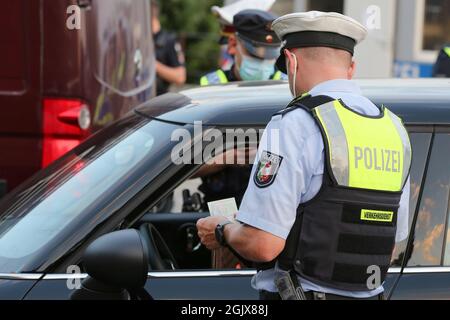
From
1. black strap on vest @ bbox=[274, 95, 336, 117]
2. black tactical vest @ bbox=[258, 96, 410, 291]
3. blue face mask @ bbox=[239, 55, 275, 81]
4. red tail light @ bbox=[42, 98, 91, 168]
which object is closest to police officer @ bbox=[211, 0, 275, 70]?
blue face mask @ bbox=[239, 55, 275, 81]

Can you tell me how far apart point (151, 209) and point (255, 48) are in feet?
8.06

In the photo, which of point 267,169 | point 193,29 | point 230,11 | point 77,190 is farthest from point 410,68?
point 193,29

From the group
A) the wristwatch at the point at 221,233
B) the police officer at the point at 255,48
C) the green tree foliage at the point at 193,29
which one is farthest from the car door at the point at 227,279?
the green tree foliage at the point at 193,29

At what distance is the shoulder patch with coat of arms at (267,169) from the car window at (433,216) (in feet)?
2.25

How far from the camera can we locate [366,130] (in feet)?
8.10

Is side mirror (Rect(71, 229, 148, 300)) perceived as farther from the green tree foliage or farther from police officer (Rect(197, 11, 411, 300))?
the green tree foliage

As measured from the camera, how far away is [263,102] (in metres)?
3.11

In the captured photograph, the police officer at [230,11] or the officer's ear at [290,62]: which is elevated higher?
the officer's ear at [290,62]

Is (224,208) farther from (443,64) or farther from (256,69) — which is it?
(443,64)

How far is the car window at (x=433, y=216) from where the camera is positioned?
2.88 meters

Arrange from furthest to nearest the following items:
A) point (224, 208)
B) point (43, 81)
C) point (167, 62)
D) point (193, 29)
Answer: point (193, 29) → point (167, 62) → point (43, 81) → point (224, 208)

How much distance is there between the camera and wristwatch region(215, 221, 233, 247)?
8.39 ft

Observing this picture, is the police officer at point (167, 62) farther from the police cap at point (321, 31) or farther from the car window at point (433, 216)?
the police cap at point (321, 31)
